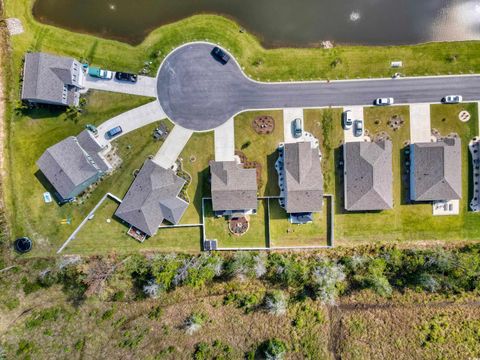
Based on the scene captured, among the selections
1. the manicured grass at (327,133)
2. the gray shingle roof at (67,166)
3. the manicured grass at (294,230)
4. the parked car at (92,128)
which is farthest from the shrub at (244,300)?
the parked car at (92,128)

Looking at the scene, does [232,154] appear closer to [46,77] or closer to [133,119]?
[133,119]

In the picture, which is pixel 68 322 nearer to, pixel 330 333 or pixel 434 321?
pixel 330 333

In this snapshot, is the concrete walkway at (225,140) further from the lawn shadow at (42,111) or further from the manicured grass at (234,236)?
the lawn shadow at (42,111)

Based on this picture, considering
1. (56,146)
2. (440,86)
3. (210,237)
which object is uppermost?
(440,86)

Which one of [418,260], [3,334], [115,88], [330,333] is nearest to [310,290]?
[330,333]

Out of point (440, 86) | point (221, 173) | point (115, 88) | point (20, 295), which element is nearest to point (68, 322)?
point (20, 295)

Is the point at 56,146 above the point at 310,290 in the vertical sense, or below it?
above
